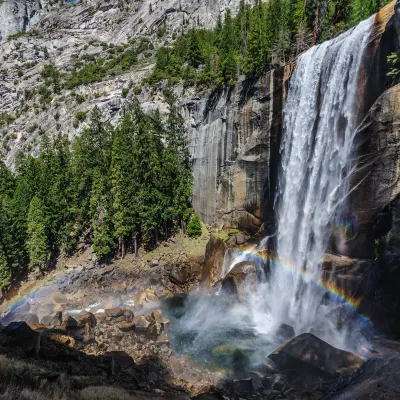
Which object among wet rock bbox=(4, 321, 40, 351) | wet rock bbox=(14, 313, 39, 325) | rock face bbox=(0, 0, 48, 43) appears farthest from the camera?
rock face bbox=(0, 0, 48, 43)

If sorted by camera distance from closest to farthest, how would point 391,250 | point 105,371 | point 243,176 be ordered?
1. point 105,371
2. point 391,250
3. point 243,176

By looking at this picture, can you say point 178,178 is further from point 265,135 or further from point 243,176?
point 265,135

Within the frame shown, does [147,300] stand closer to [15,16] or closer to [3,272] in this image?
[3,272]

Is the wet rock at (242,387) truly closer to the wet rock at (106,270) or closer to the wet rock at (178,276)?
the wet rock at (178,276)

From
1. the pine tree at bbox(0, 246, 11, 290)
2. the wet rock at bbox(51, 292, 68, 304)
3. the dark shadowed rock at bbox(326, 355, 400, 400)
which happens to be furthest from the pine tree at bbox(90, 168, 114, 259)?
the dark shadowed rock at bbox(326, 355, 400, 400)

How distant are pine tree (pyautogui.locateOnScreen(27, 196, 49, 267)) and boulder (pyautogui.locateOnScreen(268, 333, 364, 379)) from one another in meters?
27.1

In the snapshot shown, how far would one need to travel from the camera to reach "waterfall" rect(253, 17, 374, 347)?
20031mm

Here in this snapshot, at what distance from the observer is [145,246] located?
34.0m

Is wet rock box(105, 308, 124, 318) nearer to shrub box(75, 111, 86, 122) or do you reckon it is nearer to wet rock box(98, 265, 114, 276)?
wet rock box(98, 265, 114, 276)

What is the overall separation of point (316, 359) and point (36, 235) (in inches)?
1172

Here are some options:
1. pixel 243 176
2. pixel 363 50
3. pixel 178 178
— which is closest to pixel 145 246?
pixel 178 178

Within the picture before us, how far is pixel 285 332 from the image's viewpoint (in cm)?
1938

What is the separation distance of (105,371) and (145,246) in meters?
21.0

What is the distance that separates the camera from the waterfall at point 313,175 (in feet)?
65.7
